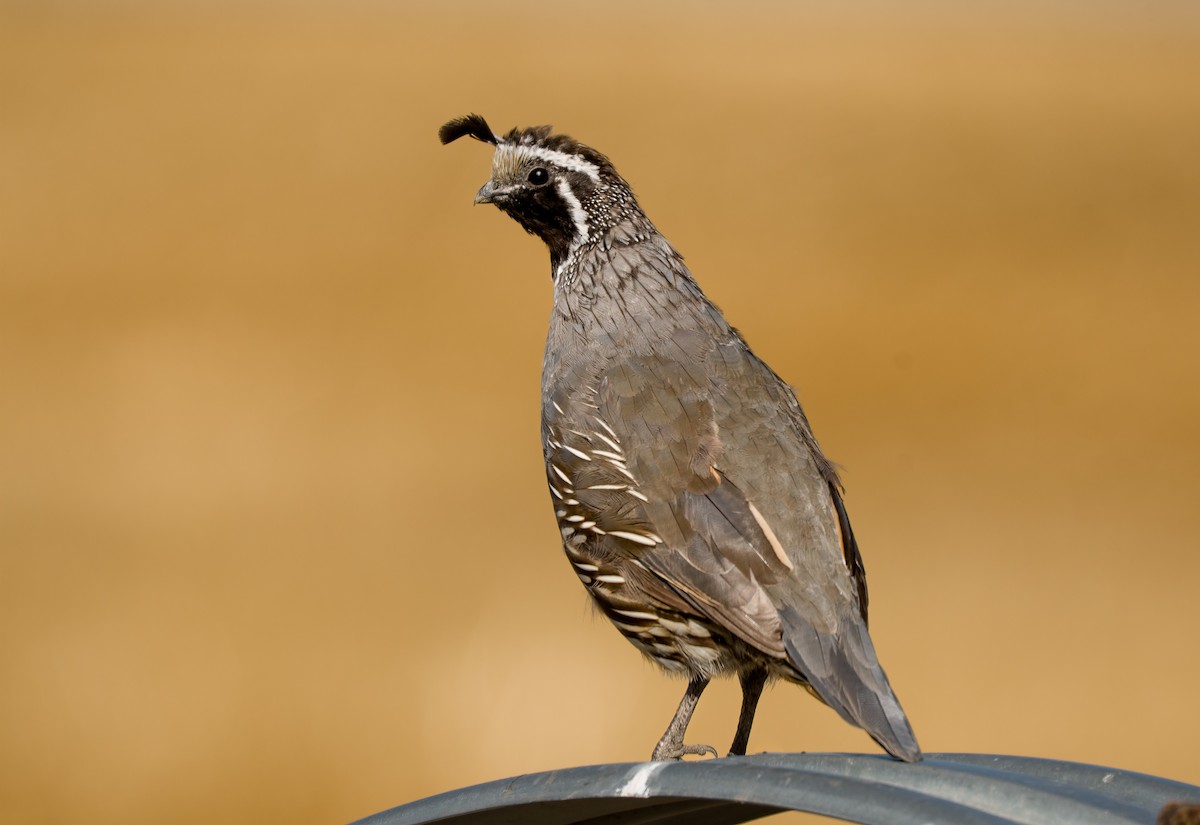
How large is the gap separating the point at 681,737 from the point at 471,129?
93.5 inches

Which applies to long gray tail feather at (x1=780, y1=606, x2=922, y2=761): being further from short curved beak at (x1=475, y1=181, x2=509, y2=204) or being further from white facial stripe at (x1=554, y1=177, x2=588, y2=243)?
short curved beak at (x1=475, y1=181, x2=509, y2=204)

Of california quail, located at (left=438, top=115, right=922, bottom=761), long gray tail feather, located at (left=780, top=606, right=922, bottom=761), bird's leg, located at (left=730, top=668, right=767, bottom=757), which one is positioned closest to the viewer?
long gray tail feather, located at (left=780, top=606, right=922, bottom=761)

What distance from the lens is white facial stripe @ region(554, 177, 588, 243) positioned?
18.1ft

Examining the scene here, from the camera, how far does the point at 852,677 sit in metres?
3.76

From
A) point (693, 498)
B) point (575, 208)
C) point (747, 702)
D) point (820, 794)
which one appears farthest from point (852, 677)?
point (575, 208)

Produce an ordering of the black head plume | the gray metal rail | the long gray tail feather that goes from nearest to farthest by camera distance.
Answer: the gray metal rail → the long gray tail feather → the black head plume

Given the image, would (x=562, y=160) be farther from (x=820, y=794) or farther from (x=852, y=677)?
(x=820, y=794)

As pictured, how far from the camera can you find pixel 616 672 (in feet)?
33.3

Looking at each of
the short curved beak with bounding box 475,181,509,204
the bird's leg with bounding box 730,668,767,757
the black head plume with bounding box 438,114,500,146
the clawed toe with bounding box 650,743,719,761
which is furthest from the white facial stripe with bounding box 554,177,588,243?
the clawed toe with bounding box 650,743,719,761

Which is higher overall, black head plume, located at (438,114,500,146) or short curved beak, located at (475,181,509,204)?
black head plume, located at (438,114,500,146)

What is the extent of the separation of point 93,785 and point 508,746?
245cm

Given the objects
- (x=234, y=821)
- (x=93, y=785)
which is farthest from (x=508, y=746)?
(x=93, y=785)

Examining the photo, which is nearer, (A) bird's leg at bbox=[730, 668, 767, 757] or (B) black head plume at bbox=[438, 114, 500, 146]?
(A) bird's leg at bbox=[730, 668, 767, 757]

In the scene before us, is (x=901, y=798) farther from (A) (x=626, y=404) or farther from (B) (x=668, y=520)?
(A) (x=626, y=404)
